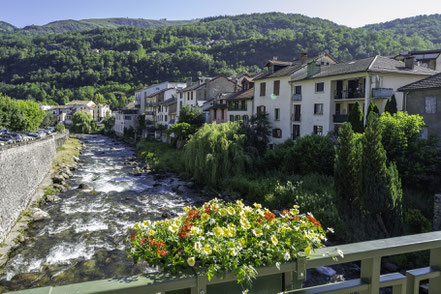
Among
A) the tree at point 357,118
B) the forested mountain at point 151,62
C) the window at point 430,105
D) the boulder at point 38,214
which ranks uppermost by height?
the forested mountain at point 151,62

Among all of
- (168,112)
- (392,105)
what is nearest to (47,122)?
(168,112)

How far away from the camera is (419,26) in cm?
15600

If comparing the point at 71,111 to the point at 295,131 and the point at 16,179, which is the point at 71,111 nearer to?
the point at 295,131

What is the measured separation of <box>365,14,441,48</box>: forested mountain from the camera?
13588 cm

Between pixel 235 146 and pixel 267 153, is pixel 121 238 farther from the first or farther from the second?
pixel 267 153

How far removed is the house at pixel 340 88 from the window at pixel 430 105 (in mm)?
5383

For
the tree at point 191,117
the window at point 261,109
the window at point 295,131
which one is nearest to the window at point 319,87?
the window at point 295,131

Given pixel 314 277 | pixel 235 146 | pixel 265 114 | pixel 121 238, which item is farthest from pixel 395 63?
pixel 121 238

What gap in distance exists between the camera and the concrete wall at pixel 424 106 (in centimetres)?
2200

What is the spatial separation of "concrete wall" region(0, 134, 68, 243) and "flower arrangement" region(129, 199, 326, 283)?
57.5ft

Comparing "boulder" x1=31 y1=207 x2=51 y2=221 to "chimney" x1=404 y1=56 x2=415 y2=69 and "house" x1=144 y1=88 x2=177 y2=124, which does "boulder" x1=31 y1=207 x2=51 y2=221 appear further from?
"house" x1=144 y1=88 x2=177 y2=124

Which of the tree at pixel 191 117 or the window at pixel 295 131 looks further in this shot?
the tree at pixel 191 117

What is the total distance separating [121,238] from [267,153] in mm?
16824

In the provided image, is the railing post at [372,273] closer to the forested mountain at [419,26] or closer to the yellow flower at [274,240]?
the yellow flower at [274,240]
